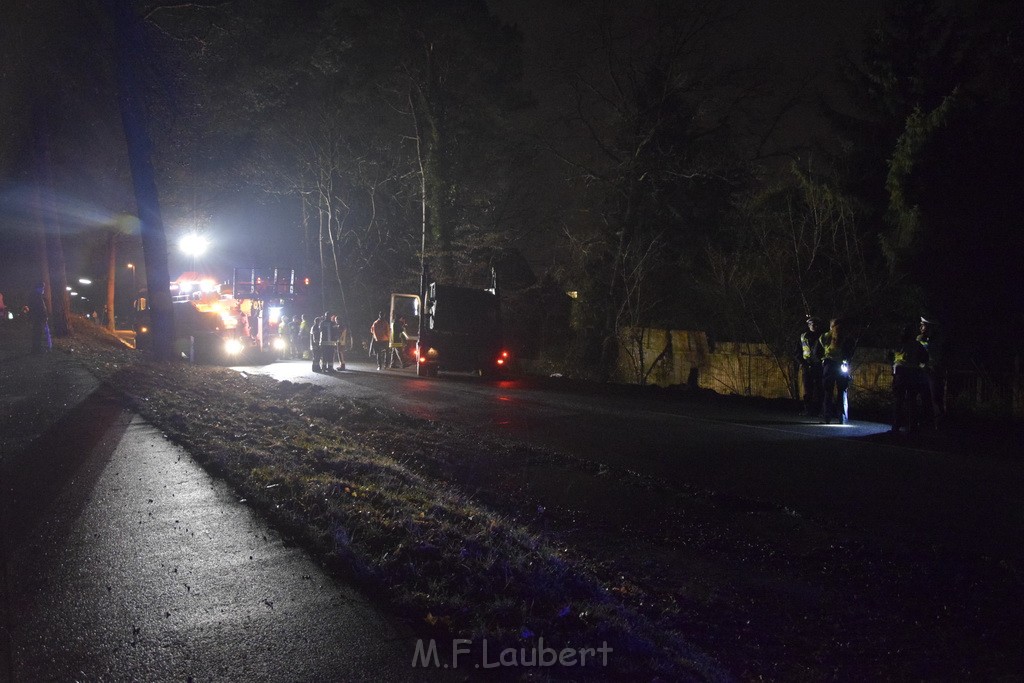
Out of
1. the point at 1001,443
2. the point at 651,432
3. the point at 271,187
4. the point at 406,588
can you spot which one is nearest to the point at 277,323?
the point at 271,187

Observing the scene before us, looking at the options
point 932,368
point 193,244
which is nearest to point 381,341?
point 193,244

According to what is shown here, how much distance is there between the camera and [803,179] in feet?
69.3

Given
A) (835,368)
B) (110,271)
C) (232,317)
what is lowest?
(835,368)

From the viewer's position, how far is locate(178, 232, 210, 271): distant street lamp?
4009cm

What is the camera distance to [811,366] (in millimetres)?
14102

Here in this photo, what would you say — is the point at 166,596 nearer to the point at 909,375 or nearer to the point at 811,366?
the point at 909,375

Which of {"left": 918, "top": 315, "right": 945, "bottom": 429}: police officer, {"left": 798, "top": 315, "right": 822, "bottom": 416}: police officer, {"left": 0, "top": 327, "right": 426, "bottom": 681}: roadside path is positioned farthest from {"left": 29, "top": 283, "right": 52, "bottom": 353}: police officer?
{"left": 918, "top": 315, "right": 945, "bottom": 429}: police officer

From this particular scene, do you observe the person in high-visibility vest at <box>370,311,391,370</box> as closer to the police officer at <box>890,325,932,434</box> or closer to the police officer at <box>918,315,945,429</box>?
the police officer at <box>918,315,945,429</box>

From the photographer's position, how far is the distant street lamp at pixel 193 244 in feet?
132

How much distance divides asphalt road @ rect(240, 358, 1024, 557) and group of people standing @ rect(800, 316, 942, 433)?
16.6 inches

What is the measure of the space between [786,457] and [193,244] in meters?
37.8

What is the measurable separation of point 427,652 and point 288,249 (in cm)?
4723
